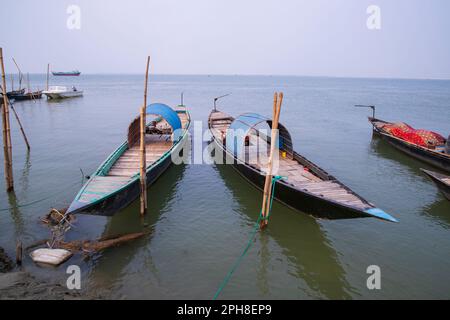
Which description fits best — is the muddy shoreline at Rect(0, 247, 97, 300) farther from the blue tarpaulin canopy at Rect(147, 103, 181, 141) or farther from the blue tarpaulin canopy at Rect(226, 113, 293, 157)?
the blue tarpaulin canopy at Rect(147, 103, 181, 141)

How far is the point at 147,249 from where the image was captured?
10.3 metres

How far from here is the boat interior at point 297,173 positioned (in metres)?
10.5

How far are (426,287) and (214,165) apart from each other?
1278cm

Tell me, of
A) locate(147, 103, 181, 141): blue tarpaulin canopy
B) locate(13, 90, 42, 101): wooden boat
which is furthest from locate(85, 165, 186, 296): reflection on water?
locate(13, 90, 42, 101): wooden boat

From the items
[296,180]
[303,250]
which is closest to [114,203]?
[303,250]

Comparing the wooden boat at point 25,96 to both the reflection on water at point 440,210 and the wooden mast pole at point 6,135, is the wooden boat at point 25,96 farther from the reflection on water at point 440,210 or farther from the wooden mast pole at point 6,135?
the reflection on water at point 440,210

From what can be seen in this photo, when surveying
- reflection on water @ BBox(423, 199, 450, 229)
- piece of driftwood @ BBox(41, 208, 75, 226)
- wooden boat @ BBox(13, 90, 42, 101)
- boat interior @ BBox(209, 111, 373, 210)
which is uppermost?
wooden boat @ BBox(13, 90, 42, 101)

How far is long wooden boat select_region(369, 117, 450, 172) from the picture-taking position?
1769 cm

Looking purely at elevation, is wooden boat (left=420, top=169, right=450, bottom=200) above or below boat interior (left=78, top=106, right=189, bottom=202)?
below

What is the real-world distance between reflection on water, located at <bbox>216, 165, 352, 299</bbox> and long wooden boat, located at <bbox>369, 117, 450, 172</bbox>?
11162 millimetres

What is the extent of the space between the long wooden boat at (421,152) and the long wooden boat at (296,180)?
9.51 meters

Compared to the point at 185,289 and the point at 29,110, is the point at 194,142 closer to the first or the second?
the point at 185,289
